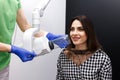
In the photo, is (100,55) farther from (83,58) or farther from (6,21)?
(6,21)

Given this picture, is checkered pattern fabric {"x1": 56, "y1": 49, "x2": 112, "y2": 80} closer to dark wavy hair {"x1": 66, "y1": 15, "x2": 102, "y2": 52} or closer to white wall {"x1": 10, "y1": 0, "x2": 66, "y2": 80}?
dark wavy hair {"x1": 66, "y1": 15, "x2": 102, "y2": 52}

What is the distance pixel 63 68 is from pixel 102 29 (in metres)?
0.65

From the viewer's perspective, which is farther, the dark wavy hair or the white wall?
the white wall

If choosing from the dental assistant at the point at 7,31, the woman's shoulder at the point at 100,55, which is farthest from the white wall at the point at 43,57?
the woman's shoulder at the point at 100,55

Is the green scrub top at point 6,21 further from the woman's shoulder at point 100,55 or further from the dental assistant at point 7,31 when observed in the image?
the woman's shoulder at point 100,55

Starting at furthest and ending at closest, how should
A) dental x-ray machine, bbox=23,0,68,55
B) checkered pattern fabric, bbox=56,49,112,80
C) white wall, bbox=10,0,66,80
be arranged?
1. white wall, bbox=10,0,66,80
2. checkered pattern fabric, bbox=56,49,112,80
3. dental x-ray machine, bbox=23,0,68,55

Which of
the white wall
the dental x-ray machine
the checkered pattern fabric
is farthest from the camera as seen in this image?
the white wall

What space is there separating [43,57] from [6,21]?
930 mm

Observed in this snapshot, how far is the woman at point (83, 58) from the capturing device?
5.76ft

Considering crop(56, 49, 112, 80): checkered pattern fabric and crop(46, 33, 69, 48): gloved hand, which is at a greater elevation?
crop(46, 33, 69, 48): gloved hand

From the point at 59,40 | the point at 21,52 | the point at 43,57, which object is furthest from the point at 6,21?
the point at 43,57

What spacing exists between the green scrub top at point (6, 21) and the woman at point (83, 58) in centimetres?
52

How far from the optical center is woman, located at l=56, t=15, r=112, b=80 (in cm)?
175

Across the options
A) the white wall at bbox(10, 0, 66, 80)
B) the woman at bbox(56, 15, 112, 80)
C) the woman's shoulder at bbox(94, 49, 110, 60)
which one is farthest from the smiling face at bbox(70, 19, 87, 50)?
the white wall at bbox(10, 0, 66, 80)
